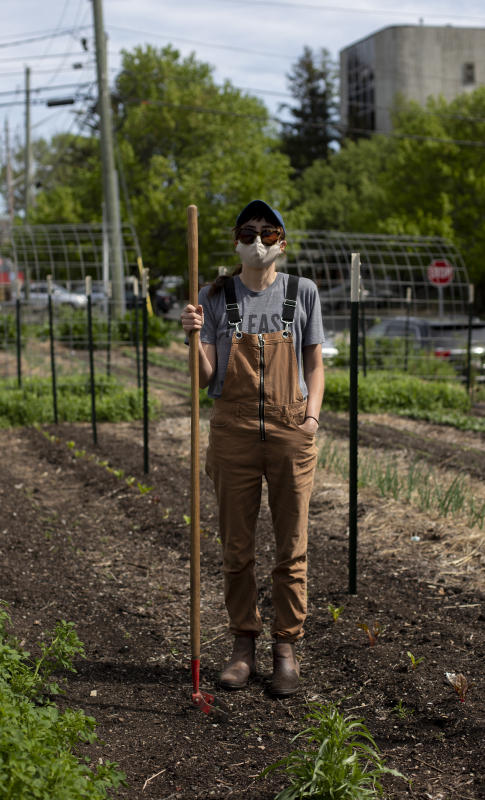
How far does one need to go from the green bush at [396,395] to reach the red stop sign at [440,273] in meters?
5.05

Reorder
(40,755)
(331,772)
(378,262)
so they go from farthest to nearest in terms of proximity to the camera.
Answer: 1. (378,262)
2. (331,772)
3. (40,755)

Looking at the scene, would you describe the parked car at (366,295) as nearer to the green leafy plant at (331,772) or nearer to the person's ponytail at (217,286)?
the person's ponytail at (217,286)

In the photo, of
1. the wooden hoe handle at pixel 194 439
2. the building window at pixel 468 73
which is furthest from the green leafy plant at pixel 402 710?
the building window at pixel 468 73

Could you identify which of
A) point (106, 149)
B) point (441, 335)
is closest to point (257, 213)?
point (441, 335)

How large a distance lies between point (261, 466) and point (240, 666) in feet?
2.76

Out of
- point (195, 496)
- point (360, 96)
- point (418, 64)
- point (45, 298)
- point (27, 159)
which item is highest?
point (418, 64)

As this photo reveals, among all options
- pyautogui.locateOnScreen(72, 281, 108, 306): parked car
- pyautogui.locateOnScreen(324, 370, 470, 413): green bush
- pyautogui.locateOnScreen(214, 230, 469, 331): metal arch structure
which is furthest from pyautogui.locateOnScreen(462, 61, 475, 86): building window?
pyautogui.locateOnScreen(324, 370, 470, 413): green bush

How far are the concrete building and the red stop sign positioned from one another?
2925cm

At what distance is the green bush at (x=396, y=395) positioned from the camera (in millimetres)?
11633

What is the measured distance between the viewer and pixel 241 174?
87.9ft

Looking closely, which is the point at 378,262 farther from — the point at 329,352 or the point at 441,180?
the point at 329,352

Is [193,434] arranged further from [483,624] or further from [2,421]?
[2,421]

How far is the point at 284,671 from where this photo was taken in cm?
354

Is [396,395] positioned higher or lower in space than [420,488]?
higher
